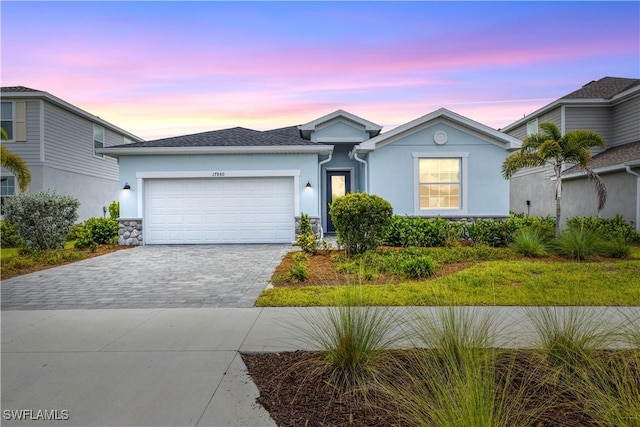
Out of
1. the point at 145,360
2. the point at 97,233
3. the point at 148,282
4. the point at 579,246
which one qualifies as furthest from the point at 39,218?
the point at 579,246

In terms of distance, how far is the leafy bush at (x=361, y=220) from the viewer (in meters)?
9.04

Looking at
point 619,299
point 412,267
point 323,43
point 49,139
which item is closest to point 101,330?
point 412,267

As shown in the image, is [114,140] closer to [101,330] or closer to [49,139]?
[49,139]

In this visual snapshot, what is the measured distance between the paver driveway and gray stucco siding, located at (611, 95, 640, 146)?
16193 millimetres

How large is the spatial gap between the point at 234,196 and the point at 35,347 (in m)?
9.67

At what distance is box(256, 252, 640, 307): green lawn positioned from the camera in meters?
5.50

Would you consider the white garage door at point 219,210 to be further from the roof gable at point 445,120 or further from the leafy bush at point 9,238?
the leafy bush at point 9,238

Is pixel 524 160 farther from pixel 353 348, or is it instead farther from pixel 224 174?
pixel 353 348

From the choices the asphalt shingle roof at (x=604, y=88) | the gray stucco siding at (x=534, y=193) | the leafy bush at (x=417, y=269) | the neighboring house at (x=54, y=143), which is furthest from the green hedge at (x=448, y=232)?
the neighboring house at (x=54, y=143)

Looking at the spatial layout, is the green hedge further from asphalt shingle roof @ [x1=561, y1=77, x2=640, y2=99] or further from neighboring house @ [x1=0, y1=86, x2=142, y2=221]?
neighboring house @ [x1=0, y1=86, x2=142, y2=221]

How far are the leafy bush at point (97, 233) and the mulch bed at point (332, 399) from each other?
464 inches

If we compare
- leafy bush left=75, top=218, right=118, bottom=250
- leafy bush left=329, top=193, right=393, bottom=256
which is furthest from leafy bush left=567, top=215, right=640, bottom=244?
leafy bush left=75, top=218, right=118, bottom=250

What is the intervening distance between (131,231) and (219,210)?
3.26 metres

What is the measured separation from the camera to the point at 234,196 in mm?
13484
